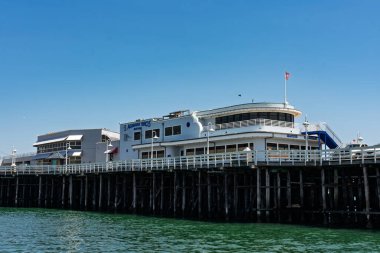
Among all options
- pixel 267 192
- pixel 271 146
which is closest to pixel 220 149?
pixel 271 146

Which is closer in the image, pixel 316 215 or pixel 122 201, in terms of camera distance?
pixel 316 215

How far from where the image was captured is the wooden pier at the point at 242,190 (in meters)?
35.3

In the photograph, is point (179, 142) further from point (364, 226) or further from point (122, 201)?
point (364, 226)

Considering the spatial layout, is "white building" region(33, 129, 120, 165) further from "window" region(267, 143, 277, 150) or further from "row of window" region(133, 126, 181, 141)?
"window" region(267, 143, 277, 150)

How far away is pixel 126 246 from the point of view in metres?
25.0

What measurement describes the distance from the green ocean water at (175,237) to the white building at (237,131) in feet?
36.5

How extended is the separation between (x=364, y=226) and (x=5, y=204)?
146ft

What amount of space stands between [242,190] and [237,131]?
5.69 m

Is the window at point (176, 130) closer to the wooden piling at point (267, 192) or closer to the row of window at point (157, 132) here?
the row of window at point (157, 132)

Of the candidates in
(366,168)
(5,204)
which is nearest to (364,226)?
(366,168)

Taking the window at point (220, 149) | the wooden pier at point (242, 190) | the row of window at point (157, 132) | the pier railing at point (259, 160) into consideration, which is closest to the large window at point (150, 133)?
the row of window at point (157, 132)

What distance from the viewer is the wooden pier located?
35312mm

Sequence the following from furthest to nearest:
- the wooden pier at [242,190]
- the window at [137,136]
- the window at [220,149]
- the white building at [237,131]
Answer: the window at [137,136] < the window at [220,149] < the white building at [237,131] < the wooden pier at [242,190]

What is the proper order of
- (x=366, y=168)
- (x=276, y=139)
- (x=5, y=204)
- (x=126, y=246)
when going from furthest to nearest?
(x=5, y=204) → (x=276, y=139) → (x=366, y=168) → (x=126, y=246)
